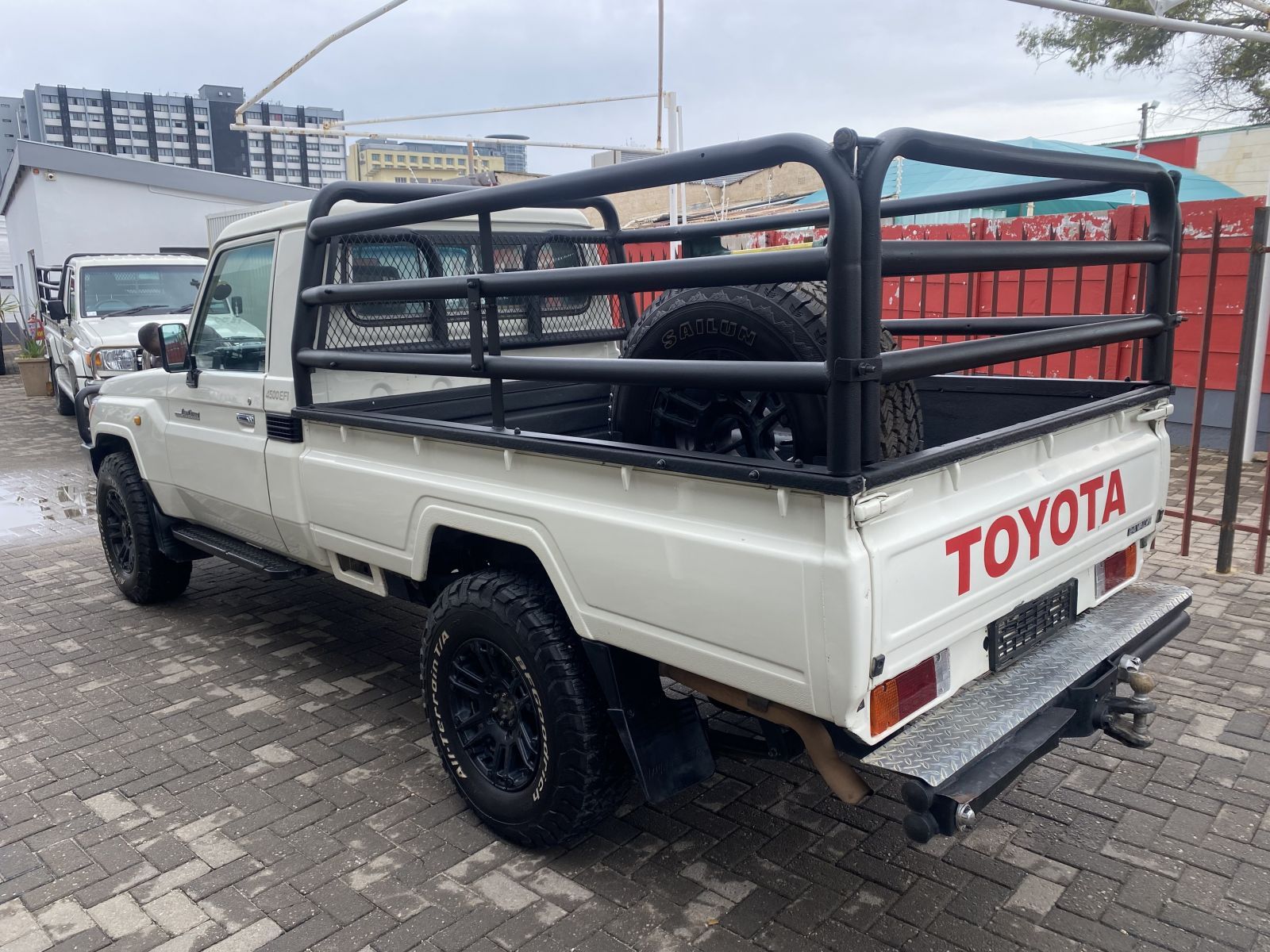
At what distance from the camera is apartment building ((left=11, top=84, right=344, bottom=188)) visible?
43000 mm

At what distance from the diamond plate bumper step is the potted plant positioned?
1750cm

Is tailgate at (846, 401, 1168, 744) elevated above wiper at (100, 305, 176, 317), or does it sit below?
below

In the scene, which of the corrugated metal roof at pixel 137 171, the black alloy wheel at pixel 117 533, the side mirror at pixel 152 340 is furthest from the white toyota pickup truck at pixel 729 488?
the corrugated metal roof at pixel 137 171

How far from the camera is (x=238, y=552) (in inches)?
173

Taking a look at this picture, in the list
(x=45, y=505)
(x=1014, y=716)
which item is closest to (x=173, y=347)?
(x=1014, y=716)

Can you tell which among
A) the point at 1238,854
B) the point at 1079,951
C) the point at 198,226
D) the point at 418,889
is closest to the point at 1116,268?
the point at 1238,854

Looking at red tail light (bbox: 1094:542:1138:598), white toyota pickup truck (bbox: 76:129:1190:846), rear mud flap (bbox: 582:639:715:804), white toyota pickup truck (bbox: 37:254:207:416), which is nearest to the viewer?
white toyota pickup truck (bbox: 76:129:1190:846)

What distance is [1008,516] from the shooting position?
8.21 feet

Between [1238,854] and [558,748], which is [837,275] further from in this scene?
[1238,854]

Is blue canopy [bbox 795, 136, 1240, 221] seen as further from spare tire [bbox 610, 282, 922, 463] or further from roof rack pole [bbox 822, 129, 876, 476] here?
roof rack pole [bbox 822, 129, 876, 476]

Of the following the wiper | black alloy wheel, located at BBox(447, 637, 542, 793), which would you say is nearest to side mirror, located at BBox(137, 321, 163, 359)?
black alloy wheel, located at BBox(447, 637, 542, 793)

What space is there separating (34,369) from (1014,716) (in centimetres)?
1794

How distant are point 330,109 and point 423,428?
47.3 meters

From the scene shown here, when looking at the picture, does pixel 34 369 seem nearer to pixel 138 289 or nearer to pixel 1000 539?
pixel 138 289
